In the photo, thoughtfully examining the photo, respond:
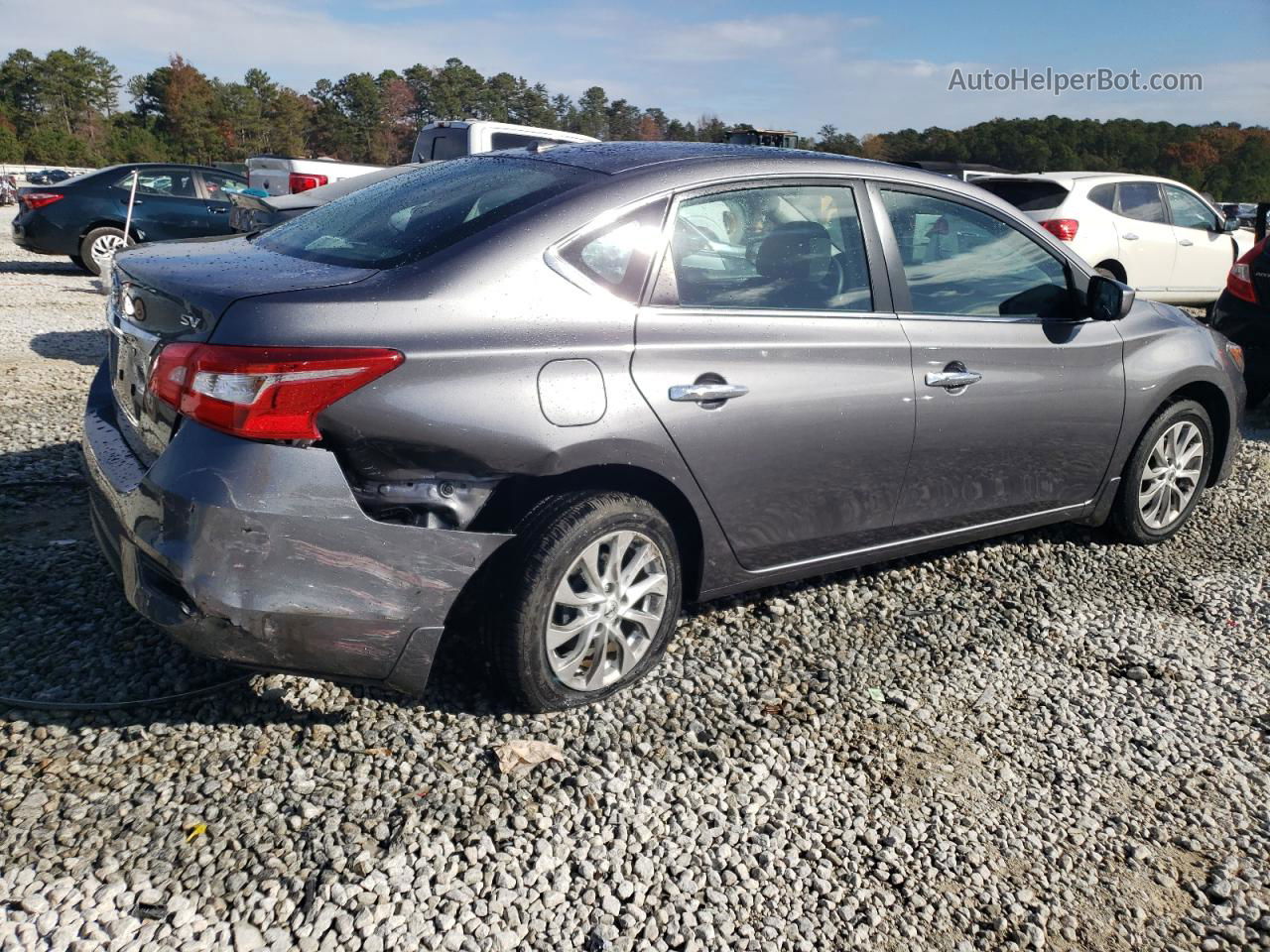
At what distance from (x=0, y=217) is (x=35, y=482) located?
88.8 feet

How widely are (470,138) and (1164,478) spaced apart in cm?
1039

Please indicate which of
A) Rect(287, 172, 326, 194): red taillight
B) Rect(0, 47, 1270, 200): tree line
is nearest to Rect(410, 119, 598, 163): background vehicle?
Rect(287, 172, 326, 194): red taillight

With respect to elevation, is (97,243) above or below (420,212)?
below

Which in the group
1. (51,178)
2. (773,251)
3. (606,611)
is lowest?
(606,611)

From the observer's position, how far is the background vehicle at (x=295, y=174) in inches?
528

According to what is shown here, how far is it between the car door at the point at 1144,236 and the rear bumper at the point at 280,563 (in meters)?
→ 11.0

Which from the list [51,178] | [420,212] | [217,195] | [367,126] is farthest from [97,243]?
[367,126]

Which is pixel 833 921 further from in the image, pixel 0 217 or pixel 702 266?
pixel 0 217

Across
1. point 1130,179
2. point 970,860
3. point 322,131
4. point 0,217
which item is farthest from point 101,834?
point 322,131

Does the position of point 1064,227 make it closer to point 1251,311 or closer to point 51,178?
point 1251,311

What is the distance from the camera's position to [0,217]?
2733 centimetres

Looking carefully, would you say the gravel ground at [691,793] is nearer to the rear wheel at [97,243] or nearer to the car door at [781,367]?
the car door at [781,367]

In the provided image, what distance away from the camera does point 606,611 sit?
10.7ft

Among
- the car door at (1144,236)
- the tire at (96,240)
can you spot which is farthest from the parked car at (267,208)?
the car door at (1144,236)
